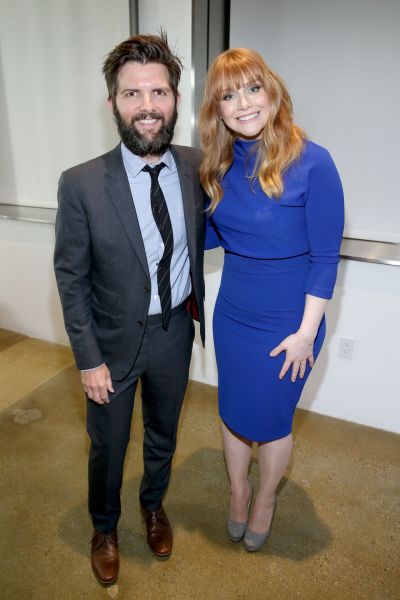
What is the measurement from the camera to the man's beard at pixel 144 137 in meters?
1.37

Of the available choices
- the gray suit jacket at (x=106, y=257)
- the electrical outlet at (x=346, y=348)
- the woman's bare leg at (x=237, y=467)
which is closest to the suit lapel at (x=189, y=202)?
the gray suit jacket at (x=106, y=257)

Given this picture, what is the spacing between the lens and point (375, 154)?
7.69 ft

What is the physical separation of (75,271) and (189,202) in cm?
42

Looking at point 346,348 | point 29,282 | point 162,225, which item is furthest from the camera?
point 29,282

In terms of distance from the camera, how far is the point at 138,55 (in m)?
1.34

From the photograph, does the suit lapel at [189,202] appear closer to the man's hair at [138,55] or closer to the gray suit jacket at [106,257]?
the gray suit jacket at [106,257]

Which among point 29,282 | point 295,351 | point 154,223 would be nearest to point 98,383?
point 154,223

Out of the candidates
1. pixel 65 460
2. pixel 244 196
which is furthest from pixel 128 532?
pixel 244 196

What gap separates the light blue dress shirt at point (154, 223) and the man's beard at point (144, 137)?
0.04m

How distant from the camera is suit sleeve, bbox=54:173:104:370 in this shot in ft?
4.40

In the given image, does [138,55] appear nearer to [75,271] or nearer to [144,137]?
[144,137]

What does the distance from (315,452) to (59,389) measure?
1.56 metres

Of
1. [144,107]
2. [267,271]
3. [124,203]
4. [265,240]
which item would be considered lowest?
[267,271]

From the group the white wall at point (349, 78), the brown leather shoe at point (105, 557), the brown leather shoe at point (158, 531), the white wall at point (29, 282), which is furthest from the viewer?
the white wall at point (29, 282)
